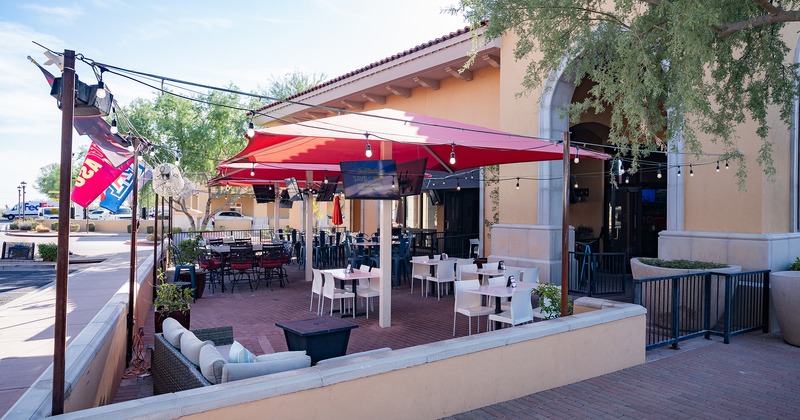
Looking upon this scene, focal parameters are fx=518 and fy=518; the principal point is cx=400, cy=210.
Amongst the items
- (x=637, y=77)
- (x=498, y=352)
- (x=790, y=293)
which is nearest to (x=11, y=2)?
(x=498, y=352)

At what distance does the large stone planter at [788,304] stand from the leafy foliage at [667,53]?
5.80ft

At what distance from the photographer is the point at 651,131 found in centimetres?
694

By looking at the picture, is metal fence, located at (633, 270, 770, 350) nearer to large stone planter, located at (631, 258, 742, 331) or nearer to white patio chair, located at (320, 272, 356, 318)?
large stone planter, located at (631, 258, 742, 331)

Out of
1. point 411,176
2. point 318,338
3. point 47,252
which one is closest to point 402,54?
point 411,176

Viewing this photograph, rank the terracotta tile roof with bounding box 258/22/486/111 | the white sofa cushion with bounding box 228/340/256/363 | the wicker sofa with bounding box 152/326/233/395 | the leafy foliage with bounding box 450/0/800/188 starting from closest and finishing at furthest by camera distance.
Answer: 1. the wicker sofa with bounding box 152/326/233/395
2. the white sofa cushion with bounding box 228/340/256/363
3. the leafy foliage with bounding box 450/0/800/188
4. the terracotta tile roof with bounding box 258/22/486/111

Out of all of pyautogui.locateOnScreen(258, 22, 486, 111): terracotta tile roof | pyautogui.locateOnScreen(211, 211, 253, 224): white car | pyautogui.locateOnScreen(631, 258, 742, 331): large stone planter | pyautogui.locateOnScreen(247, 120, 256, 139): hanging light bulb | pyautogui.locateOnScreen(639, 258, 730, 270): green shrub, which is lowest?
pyautogui.locateOnScreen(631, 258, 742, 331): large stone planter

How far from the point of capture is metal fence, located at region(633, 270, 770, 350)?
23.8 ft

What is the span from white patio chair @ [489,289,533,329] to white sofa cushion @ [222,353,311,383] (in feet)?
11.4

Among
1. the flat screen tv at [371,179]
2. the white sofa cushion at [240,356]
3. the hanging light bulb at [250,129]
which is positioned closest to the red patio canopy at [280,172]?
the flat screen tv at [371,179]

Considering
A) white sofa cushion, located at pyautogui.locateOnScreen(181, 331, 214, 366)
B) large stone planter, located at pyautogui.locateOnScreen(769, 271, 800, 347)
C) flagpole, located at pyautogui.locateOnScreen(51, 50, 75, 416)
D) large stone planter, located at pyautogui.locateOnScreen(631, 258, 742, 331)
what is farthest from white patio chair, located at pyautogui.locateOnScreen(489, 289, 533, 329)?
flagpole, located at pyautogui.locateOnScreen(51, 50, 75, 416)

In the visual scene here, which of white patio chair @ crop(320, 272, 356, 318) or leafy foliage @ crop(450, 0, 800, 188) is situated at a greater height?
leafy foliage @ crop(450, 0, 800, 188)

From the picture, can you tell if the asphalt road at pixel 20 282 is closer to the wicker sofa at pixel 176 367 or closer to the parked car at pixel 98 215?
the wicker sofa at pixel 176 367

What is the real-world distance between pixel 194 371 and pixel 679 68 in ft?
19.5

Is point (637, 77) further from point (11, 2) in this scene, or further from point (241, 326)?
point (11, 2)
